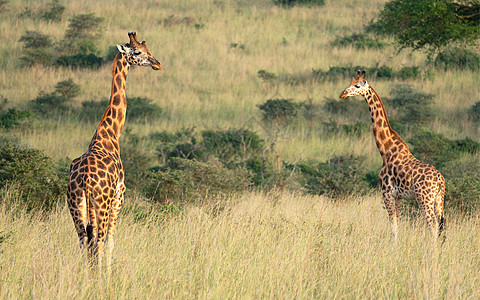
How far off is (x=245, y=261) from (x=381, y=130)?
2808 mm

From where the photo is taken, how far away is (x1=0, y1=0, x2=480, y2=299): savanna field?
200 inches

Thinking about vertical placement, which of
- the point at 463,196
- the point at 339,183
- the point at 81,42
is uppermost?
the point at 463,196

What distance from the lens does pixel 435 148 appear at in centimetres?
1420

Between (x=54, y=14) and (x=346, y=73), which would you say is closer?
(x=346, y=73)

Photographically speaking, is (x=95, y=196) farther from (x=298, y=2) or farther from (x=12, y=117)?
(x=298, y=2)

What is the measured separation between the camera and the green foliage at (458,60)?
77.6 feet

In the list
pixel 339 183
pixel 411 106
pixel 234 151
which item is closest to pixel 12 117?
pixel 234 151

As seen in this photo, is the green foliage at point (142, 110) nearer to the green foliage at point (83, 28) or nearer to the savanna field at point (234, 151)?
the savanna field at point (234, 151)

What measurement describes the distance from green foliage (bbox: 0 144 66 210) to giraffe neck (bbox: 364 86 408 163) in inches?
170

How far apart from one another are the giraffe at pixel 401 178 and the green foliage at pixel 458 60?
17.9m

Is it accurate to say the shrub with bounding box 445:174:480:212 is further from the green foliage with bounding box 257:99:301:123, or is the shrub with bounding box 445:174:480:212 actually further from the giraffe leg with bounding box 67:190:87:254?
the green foliage with bounding box 257:99:301:123

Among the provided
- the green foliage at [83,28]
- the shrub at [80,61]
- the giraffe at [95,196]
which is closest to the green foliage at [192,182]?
the giraffe at [95,196]

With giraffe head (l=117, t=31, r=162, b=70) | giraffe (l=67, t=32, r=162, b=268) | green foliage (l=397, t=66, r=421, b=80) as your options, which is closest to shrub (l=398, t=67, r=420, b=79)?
green foliage (l=397, t=66, r=421, b=80)

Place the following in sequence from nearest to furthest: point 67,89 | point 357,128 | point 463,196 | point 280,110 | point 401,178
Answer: point 401,178
point 463,196
point 357,128
point 280,110
point 67,89
